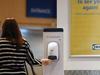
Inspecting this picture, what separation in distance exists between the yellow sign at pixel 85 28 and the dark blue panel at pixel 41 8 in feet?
3.16

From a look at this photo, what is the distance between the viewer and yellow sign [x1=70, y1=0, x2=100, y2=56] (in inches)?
111

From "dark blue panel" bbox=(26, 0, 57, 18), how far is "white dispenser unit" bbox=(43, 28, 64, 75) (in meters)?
1.68

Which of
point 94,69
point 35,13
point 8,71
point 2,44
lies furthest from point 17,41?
point 35,13

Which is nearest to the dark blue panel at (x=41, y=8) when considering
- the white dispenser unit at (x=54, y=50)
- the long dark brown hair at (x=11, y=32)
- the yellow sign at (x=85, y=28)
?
the yellow sign at (x=85, y=28)

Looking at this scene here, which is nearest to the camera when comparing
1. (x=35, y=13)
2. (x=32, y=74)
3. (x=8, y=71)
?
(x=8, y=71)

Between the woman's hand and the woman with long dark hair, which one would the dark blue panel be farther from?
the woman's hand

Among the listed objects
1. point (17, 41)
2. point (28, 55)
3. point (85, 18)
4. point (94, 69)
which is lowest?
point (94, 69)

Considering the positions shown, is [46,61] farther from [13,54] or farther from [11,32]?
[11,32]

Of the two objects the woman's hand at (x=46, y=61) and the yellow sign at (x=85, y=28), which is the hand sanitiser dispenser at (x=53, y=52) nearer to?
the woman's hand at (x=46, y=61)

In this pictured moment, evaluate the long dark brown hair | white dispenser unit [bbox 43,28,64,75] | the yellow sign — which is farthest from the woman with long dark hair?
the yellow sign

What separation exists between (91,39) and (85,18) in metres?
0.27

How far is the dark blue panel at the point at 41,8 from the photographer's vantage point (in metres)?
3.77

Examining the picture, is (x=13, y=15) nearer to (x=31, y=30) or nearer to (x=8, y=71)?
(x=31, y=30)

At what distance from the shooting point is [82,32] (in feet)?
9.32
